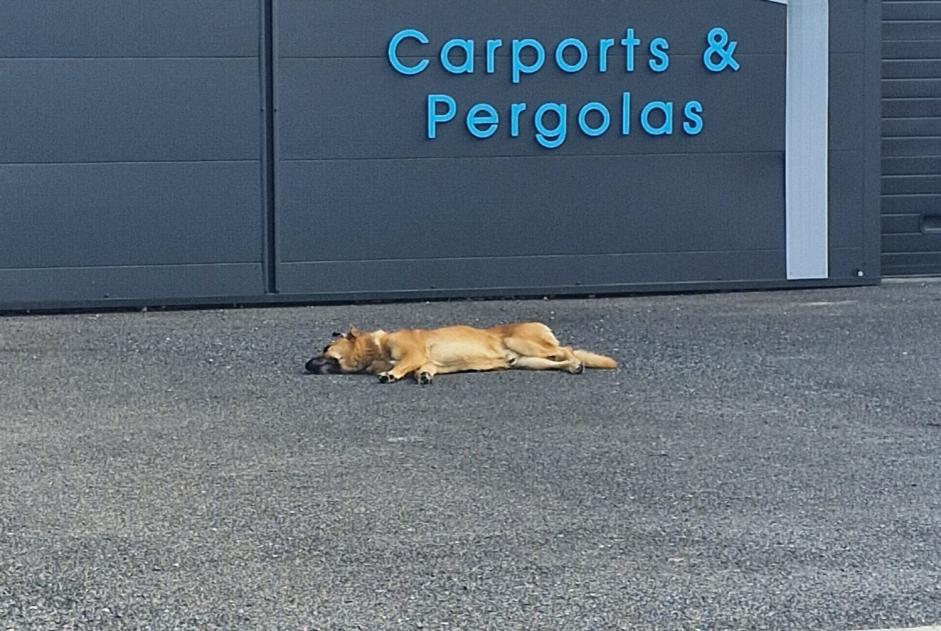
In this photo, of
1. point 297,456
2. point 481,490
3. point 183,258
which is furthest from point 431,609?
point 183,258

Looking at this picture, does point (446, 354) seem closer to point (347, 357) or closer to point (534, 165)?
point (347, 357)

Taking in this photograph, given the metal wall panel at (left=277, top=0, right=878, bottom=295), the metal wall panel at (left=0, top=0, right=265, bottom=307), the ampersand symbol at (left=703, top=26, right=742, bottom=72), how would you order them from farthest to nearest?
the ampersand symbol at (left=703, top=26, right=742, bottom=72), the metal wall panel at (left=277, top=0, right=878, bottom=295), the metal wall panel at (left=0, top=0, right=265, bottom=307)

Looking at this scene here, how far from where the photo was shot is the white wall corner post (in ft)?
51.4

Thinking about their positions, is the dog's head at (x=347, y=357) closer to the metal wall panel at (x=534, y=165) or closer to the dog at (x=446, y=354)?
the dog at (x=446, y=354)

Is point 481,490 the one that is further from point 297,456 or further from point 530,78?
A: point 530,78

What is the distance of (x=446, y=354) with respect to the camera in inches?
431

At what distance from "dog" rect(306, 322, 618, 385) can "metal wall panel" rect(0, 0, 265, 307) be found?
3.87m

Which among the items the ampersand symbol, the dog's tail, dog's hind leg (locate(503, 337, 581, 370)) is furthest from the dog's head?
the ampersand symbol

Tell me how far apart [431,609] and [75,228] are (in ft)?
31.3

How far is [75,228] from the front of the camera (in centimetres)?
1438

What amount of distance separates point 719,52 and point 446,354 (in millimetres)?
5812

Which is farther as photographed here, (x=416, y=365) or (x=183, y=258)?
(x=183, y=258)

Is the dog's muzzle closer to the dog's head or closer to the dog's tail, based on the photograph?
the dog's head

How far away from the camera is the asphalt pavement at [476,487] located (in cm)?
573
